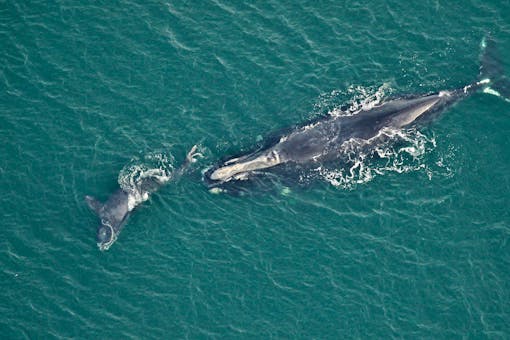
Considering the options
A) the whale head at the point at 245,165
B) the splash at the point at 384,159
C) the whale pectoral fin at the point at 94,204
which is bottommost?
the whale pectoral fin at the point at 94,204

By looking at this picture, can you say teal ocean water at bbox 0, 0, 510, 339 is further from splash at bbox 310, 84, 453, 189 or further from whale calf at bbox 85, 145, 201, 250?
whale calf at bbox 85, 145, 201, 250

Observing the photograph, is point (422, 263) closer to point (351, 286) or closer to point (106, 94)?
point (351, 286)

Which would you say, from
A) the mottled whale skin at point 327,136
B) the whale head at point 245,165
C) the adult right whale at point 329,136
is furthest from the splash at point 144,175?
the whale head at point 245,165

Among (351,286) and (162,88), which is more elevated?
(162,88)

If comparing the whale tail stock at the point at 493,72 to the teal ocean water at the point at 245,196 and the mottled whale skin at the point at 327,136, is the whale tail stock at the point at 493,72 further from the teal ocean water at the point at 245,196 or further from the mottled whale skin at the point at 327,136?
the mottled whale skin at the point at 327,136

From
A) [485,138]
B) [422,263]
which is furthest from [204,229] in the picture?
[485,138]

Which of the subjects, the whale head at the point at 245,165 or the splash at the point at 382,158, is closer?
the whale head at the point at 245,165

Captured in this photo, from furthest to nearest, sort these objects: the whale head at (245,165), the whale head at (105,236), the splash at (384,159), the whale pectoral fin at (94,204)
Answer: the splash at (384,159)
the whale head at (245,165)
the whale pectoral fin at (94,204)
the whale head at (105,236)

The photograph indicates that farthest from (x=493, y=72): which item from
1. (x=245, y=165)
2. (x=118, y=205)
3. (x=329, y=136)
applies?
(x=118, y=205)
